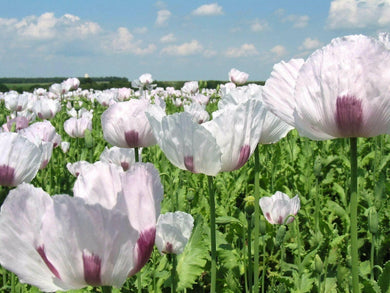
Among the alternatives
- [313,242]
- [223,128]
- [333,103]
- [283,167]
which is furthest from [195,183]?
[333,103]

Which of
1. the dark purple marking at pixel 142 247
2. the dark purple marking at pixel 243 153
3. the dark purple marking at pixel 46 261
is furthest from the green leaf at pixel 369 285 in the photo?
the dark purple marking at pixel 46 261

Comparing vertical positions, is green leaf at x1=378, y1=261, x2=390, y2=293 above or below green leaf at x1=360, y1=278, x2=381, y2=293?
above

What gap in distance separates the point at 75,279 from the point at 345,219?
7.86 feet

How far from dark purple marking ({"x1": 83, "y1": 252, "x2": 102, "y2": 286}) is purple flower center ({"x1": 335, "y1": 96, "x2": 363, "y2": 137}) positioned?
56cm

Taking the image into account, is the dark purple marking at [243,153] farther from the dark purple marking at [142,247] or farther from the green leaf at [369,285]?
the green leaf at [369,285]

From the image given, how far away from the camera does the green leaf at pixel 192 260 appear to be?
6.55 feet

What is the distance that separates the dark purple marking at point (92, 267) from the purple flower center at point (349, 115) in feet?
1.84

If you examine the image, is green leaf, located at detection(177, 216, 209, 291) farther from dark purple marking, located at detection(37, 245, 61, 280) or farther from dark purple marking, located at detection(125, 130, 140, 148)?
dark purple marking, located at detection(37, 245, 61, 280)

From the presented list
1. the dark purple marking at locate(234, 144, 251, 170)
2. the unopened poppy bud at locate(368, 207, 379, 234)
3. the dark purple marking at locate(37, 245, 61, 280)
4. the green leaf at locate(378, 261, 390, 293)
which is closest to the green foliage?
the green leaf at locate(378, 261, 390, 293)

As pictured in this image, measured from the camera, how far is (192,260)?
6.73 feet

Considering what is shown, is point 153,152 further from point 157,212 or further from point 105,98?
point 157,212

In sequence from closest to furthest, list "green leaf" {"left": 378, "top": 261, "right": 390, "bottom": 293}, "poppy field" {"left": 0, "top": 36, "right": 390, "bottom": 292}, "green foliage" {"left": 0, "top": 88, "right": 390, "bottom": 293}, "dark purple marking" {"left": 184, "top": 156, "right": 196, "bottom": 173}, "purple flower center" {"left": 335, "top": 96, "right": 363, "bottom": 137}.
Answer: "poppy field" {"left": 0, "top": 36, "right": 390, "bottom": 292}, "purple flower center" {"left": 335, "top": 96, "right": 363, "bottom": 137}, "dark purple marking" {"left": 184, "top": 156, "right": 196, "bottom": 173}, "green leaf" {"left": 378, "top": 261, "right": 390, "bottom": 293}, "green foliage" {"left": 0, "top": 88, "right": 390, "bottom": 293}

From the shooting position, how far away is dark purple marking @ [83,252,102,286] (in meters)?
0.76

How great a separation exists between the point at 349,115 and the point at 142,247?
50cm
